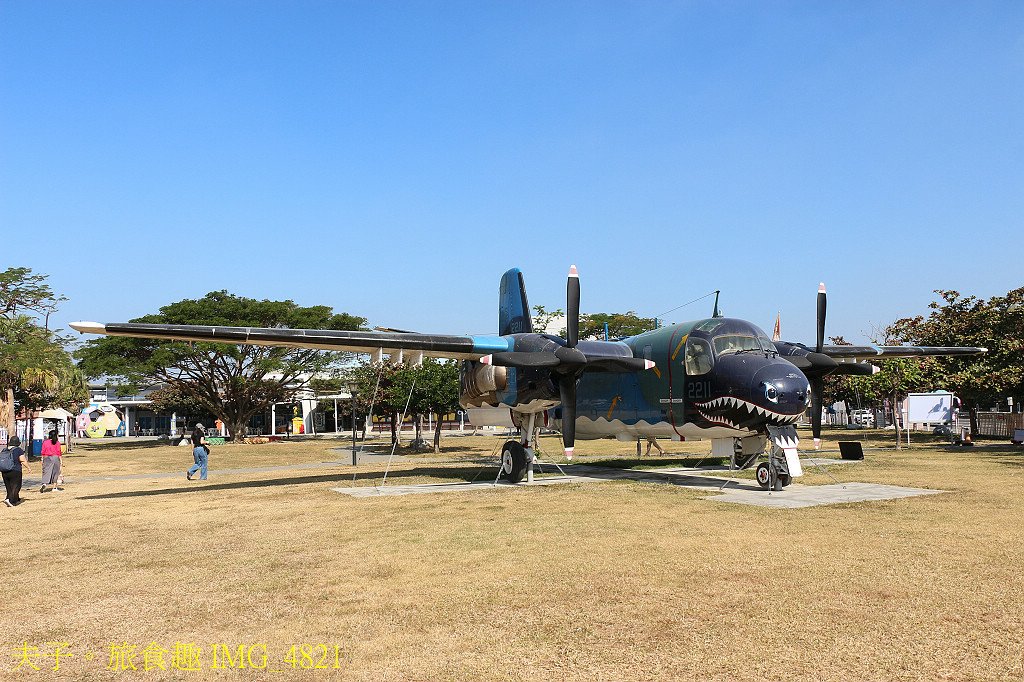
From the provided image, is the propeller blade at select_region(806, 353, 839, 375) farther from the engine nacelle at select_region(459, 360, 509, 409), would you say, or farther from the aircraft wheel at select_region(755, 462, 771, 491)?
the engine nacelle at select_region(459, 360, 509, 409)

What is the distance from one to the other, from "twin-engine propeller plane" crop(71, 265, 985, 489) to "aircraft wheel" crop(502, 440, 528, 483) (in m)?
0.03

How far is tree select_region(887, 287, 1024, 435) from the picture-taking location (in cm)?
3431

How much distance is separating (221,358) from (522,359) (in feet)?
139

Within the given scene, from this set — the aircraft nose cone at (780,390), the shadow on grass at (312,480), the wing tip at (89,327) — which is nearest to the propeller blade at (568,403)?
the aircraft nose cone at (780,390)

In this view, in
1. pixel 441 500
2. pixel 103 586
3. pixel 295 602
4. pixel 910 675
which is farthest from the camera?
pixel 441 500

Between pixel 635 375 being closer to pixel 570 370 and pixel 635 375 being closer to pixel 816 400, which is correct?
pixel 570 370

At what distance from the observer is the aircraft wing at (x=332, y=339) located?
51.8 feet

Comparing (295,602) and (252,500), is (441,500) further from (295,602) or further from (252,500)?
(295,602)

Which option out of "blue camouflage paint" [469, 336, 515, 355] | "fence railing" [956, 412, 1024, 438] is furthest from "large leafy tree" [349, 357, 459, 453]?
"fence railing" [956, 412, 1024, 438]

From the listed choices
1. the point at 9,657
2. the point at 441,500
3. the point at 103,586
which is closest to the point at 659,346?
the point at 441,500

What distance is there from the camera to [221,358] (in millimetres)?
54125

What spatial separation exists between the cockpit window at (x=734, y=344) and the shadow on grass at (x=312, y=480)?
25.5 ft

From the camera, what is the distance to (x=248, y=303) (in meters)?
54.8

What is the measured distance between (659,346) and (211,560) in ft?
39.8
